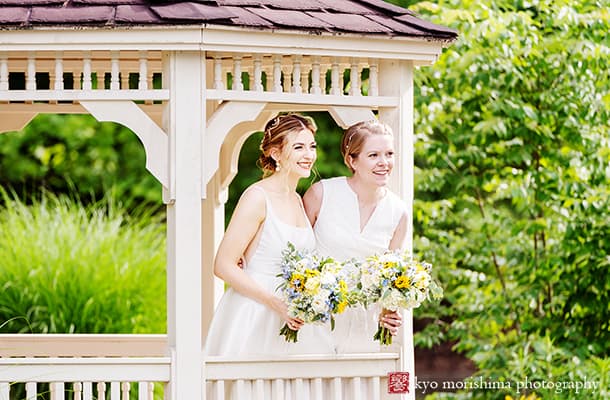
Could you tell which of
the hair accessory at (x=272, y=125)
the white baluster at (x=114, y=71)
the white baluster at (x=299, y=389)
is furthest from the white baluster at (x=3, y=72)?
the white baluster at (x=299, y=389)

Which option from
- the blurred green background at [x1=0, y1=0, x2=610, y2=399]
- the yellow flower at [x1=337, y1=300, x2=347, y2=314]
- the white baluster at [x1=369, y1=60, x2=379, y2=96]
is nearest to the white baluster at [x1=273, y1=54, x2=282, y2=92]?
the white baluster at [x1=369, y1=60, x2=379, y2=96]

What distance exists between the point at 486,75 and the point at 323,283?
3.67 metres

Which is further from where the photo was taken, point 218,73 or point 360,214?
point 360,214

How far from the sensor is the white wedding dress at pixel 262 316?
562cm

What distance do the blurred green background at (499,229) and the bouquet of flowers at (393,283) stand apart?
3.09 m

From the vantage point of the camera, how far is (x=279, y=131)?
574 centimetres

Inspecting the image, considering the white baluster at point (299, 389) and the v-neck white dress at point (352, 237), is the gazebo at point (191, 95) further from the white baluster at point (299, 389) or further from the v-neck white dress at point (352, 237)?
the v-neck white dress at point (352, 237)

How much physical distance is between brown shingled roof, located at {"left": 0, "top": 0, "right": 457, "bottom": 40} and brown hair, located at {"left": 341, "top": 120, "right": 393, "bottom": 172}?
48 cm

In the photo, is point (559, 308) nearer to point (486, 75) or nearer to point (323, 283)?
point (486, 75)

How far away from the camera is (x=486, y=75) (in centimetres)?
845

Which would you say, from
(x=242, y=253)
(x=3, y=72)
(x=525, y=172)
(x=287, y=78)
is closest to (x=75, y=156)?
(x=525, y=172)

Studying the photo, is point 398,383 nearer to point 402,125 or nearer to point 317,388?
point 317,388

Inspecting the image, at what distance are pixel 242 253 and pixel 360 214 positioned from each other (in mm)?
671

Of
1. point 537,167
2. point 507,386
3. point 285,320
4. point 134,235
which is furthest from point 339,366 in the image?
point 134,235
